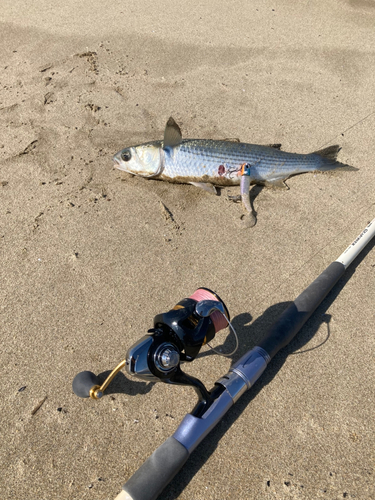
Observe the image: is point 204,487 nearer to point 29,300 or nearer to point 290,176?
point 29,300

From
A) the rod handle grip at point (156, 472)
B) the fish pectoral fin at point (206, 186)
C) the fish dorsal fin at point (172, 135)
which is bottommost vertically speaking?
the rod handle grip at point (156, 472)

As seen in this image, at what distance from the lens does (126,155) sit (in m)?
3.65

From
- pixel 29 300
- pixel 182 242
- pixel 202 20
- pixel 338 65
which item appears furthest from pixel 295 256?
pixel 202 20

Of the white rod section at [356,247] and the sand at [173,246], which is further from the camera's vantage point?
the white rod section at [356,247]

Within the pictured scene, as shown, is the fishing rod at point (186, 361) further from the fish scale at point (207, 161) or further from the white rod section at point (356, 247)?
the fish scale at point (207, 161)

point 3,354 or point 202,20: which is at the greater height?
point 202,20

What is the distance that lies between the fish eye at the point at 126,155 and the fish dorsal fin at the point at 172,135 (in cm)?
34

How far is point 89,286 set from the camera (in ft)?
9.44

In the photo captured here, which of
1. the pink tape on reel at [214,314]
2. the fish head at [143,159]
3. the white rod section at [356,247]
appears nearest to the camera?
the pink tape on reel at [214,314]

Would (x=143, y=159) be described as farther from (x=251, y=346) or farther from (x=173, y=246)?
(x=251, y=346)

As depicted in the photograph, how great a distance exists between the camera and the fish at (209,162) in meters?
3.58

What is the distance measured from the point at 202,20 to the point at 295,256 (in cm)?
454

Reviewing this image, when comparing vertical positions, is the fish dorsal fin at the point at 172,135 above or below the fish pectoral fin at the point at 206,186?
above

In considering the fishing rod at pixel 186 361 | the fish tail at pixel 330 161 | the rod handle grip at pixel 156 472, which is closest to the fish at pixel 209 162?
the fish tail at pixel 330 161
